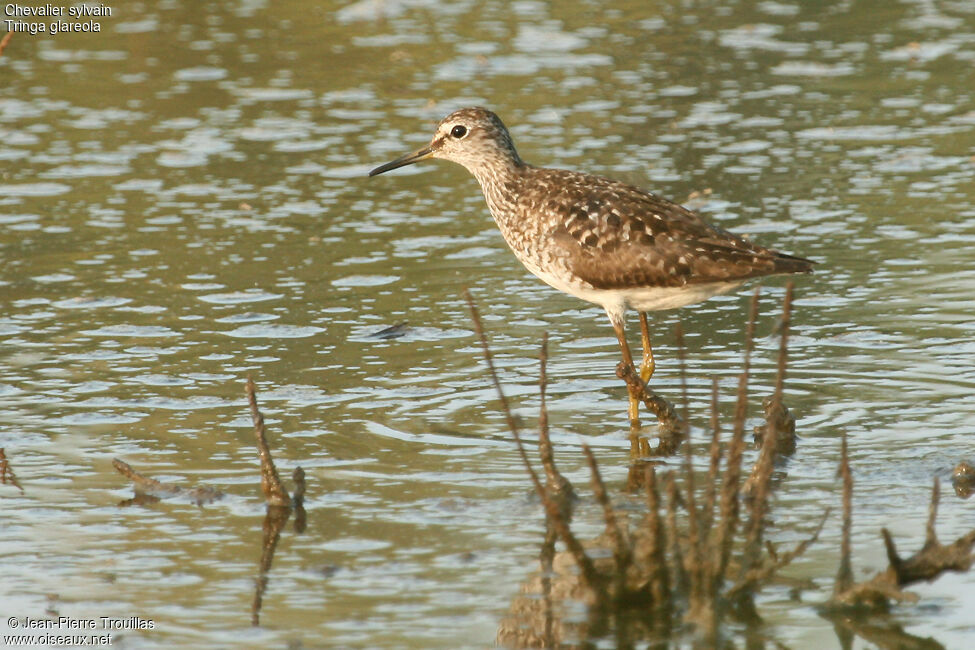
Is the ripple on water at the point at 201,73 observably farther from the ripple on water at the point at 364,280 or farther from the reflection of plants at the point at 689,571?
the reflection of plants at the point at 689,571

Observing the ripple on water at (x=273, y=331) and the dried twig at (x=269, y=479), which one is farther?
the ripple on water at (x=273, y=331)

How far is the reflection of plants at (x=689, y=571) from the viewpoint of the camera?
5.44 meters

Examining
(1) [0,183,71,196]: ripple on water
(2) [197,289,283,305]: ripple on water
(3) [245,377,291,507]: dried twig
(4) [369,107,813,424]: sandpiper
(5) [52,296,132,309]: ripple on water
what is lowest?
(5) [52,296,132,309]: ripple on water

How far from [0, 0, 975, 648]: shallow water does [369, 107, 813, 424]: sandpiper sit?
23.3 inches

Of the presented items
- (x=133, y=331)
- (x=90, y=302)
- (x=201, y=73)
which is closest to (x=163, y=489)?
(x=133, y=331)

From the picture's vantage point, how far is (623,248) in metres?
8.14

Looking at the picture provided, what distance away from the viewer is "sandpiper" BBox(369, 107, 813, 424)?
7949 millimetres

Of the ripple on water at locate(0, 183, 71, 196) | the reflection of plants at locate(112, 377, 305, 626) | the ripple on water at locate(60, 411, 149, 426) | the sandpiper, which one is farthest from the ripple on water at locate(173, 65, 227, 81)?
the reflection of plants at locate(112, 377, 305, 626)

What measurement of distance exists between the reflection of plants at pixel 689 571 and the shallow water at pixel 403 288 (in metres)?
0.15

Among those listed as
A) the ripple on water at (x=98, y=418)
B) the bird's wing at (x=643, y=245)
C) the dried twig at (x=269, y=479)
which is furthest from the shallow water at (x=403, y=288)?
the bird's wing at (x=643, y=245)

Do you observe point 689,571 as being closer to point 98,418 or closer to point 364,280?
point 98,418

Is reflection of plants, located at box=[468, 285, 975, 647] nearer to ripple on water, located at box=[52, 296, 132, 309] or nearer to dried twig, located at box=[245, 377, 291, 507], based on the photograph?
dried twig, located at box=[245, 377, 291, 507]

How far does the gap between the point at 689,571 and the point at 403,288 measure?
521 cm

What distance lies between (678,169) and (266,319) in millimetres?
4049
